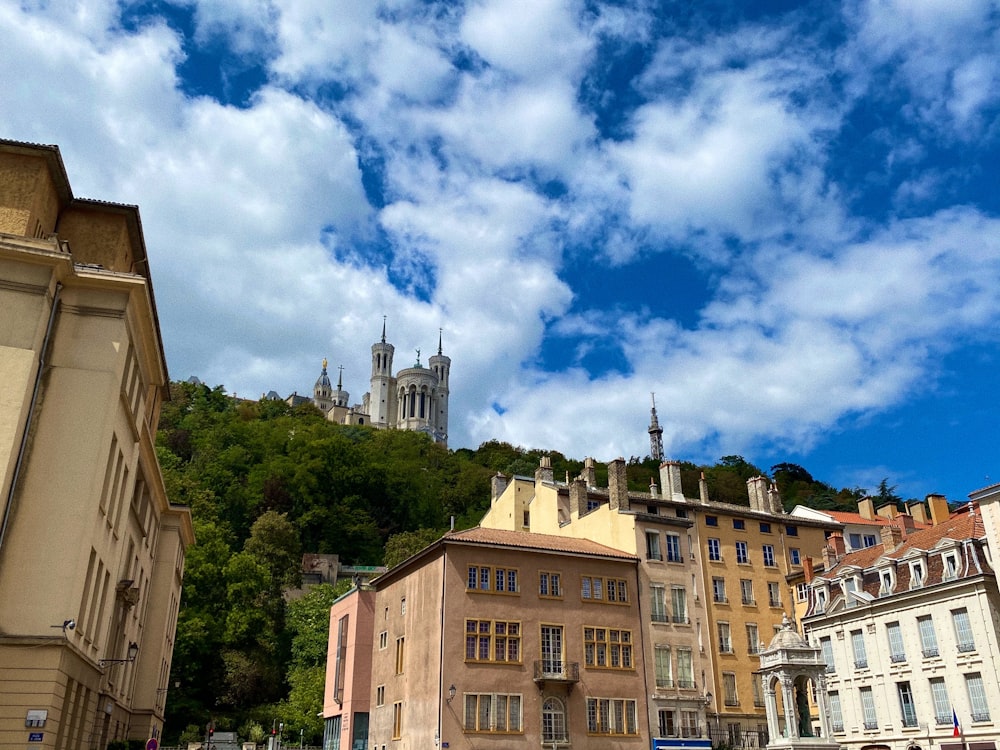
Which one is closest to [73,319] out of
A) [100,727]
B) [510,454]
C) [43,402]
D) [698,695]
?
[43,402]

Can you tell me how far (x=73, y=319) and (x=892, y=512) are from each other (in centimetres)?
4910

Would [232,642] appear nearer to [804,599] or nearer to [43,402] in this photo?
[804,599]

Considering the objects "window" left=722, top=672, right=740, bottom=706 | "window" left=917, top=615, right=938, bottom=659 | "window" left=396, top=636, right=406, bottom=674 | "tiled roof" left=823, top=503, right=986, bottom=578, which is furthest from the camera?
"window" left=722, top=672, right=740, bottom=706

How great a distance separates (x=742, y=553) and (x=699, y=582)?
4135 millimetres

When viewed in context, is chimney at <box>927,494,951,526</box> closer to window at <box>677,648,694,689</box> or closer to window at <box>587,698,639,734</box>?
window at <box>677,648,694,689</box>

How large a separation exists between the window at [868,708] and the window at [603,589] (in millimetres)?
11750

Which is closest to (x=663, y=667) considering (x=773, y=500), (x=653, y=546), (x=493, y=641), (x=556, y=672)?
(x=653, y=546)

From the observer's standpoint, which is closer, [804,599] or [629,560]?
[629,560]

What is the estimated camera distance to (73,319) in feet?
78.4

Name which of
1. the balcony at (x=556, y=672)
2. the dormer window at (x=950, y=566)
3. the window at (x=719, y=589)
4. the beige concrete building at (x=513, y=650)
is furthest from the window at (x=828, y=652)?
the balcony at (x=556, y=672)

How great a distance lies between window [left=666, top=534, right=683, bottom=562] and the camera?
43188mm

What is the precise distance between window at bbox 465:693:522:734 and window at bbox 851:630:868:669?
16.8 metres

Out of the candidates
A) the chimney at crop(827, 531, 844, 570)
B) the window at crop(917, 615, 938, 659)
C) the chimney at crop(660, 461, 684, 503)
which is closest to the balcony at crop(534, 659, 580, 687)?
the window at crop(917, 615, 938, 659)

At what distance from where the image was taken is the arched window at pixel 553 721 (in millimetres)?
35562
